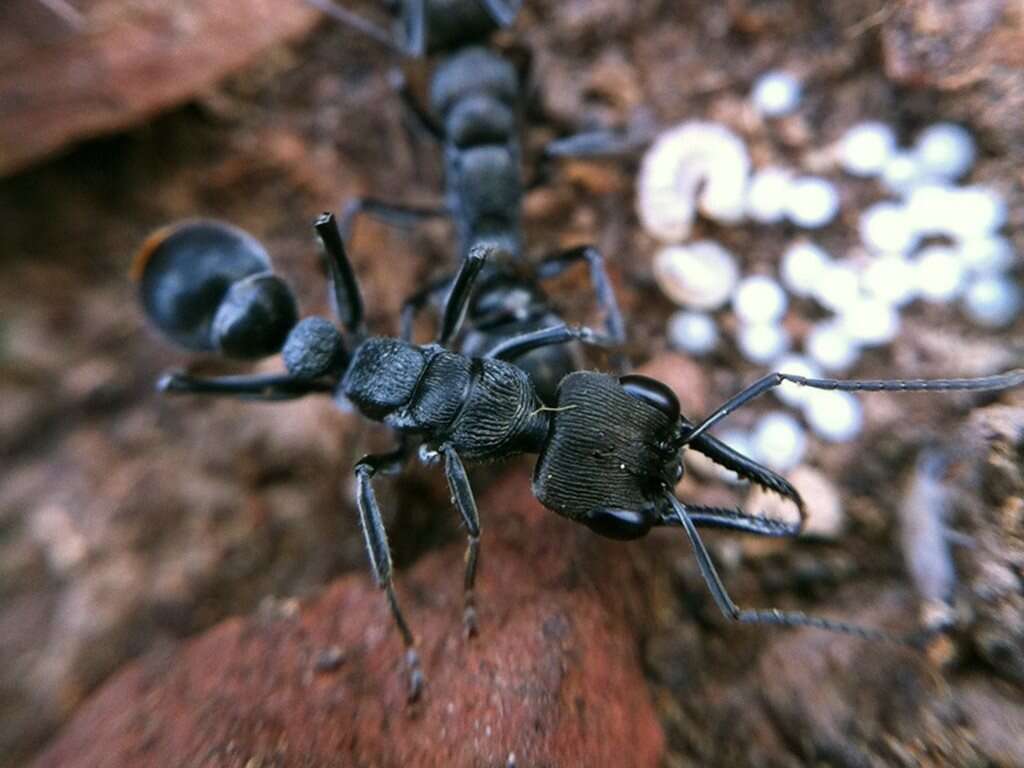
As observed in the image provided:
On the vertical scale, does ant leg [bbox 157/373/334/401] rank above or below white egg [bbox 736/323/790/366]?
above

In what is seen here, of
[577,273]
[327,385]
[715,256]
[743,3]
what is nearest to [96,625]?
[327,385]

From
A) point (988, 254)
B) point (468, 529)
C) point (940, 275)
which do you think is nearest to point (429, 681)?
point (468, 529)

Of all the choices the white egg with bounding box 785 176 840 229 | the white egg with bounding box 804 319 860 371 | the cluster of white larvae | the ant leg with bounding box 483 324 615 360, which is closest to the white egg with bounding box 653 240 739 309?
the cluster of white larvae

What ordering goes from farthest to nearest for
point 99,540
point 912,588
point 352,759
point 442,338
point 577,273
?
point 577,273
point 99,540
point 442,338
point 912,588
point 352,759

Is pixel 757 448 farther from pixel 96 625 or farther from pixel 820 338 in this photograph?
pixel 96 625

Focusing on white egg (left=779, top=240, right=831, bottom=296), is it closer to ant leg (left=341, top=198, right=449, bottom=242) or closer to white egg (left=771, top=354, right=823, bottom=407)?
white egg (left=771, top=354, right=823, bottom=407)

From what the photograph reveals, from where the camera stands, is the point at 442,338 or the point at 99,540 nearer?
the point at 442,338
